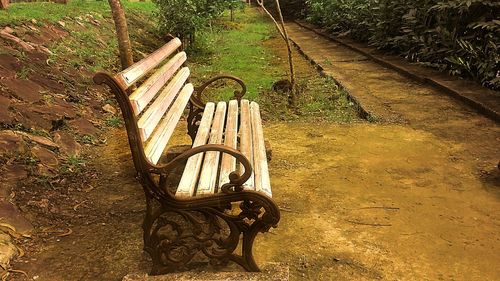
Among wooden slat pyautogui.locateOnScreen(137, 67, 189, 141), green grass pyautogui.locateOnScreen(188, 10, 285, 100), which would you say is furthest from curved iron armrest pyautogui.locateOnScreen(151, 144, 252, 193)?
green grass pyautogui.locateOnScreen(188, 10, 285, 100)

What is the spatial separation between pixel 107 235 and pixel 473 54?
20.6 feet

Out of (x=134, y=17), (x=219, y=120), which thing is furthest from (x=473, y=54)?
(x=134, y=17)

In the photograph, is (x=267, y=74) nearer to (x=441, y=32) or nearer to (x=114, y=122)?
(x=441, y=32)

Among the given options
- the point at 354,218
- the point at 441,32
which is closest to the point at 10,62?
the point at 354,218

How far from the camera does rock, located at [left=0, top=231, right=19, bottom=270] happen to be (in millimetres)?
2752

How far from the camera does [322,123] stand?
571 cm

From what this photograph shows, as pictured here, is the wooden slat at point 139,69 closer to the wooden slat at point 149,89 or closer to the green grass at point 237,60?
the wooden slat at point 149,89

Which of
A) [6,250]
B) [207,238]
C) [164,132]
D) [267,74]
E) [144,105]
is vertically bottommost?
[267,74]

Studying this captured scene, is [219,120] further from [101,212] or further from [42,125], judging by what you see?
[42,125]

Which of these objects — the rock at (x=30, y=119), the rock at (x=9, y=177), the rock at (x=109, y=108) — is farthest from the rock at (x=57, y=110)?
the rock at (x=9, y=177)

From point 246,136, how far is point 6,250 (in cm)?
176

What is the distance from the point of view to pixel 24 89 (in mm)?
5000

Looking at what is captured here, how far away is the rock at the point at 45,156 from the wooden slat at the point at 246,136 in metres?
1.78

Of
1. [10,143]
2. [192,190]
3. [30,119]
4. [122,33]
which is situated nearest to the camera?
[192,190]
